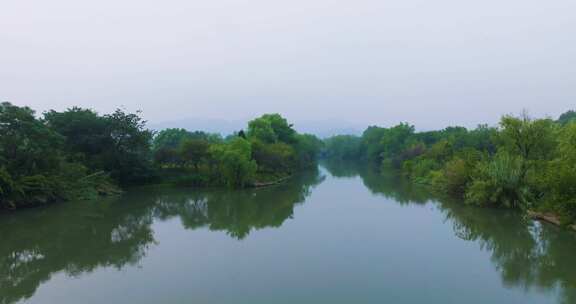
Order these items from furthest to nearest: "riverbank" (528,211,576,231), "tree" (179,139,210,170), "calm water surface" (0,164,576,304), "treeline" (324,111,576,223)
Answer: "tree" (179,139,210,170) < "riverbank" (528,211,576,231) < "treeline" (324,111,576,223) < "calm water surface" (0,164,576,304)

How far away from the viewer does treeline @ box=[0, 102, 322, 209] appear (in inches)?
913

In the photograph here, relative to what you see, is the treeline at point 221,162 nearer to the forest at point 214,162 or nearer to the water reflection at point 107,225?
the forest at point 214,162

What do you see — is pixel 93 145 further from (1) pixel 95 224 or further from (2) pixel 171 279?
(2) pixel 171 279

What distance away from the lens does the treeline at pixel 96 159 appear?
76.1 ft

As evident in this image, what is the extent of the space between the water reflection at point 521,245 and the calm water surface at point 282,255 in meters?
0.05

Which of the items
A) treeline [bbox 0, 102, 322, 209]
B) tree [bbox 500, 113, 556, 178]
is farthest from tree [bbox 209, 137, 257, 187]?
tree [bbox 500, 113, 556, 178]

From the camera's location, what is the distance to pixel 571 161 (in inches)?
662

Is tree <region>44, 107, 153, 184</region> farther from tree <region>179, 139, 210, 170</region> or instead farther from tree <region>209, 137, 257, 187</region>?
tree <region>209, 137, 257, 187</region>

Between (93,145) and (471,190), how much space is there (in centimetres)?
2929

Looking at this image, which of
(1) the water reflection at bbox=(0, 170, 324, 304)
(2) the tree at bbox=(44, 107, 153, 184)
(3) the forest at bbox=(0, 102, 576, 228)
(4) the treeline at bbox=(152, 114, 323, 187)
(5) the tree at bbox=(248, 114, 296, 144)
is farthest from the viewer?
(5) the tree at bbox=(248, 114, 296, 144)

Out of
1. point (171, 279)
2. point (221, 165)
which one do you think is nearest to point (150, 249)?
point (171, 279)

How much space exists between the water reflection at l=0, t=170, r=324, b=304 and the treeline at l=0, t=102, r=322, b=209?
5.78 feet

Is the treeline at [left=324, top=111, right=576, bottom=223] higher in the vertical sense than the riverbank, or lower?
higher

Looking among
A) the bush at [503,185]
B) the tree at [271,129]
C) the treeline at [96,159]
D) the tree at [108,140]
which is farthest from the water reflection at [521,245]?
the tree at [271,129]
